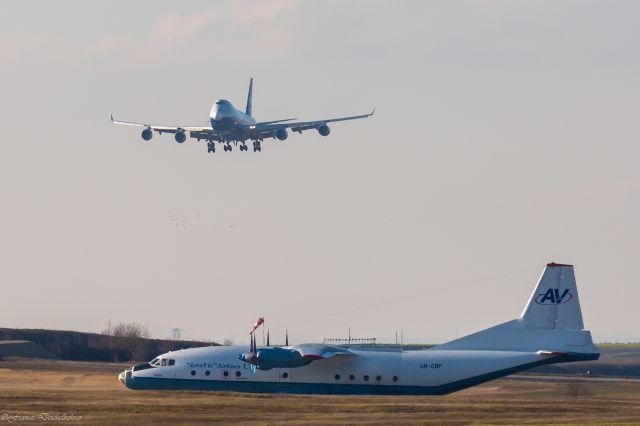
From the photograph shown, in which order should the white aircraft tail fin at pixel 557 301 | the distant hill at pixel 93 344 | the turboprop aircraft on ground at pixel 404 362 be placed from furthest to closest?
the distant hill at pixel 93 344, the white aircraft tail fin at pixel 557 301, the turboprop aircraft on ground at pixel 404 362

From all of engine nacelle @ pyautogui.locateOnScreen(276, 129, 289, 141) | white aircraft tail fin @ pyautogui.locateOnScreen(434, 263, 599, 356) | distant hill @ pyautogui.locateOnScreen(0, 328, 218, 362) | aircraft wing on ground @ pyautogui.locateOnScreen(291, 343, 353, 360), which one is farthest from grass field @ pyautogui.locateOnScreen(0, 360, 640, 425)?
distant hill @ pyautogui.locateOnScreen(0, 328, 218, 362)

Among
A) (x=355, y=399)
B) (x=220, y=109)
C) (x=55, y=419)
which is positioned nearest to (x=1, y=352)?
(x=220, y=109)

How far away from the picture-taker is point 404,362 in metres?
57.2

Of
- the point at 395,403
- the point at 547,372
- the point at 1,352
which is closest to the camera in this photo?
the point at 395,403

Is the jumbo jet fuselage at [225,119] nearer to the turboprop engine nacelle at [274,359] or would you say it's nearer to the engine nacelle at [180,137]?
the engine nacelle at [180,137]

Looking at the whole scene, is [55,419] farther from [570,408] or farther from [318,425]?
[570,408]

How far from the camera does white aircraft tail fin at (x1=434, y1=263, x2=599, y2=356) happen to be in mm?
57469

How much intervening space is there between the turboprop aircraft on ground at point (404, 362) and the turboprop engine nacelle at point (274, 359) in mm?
45

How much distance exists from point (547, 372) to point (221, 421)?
64.7 meters

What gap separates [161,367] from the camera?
194 feet

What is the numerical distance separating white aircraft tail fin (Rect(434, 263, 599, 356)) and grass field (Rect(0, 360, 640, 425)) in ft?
8.73

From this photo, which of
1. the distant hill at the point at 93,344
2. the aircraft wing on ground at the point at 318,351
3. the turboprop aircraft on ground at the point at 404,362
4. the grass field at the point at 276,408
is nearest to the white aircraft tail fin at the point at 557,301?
the turboprop aircraft on ground at the point at 404,362

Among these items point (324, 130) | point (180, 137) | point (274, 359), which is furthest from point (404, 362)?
point (180, 137)

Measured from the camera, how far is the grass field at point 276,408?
46719mm
